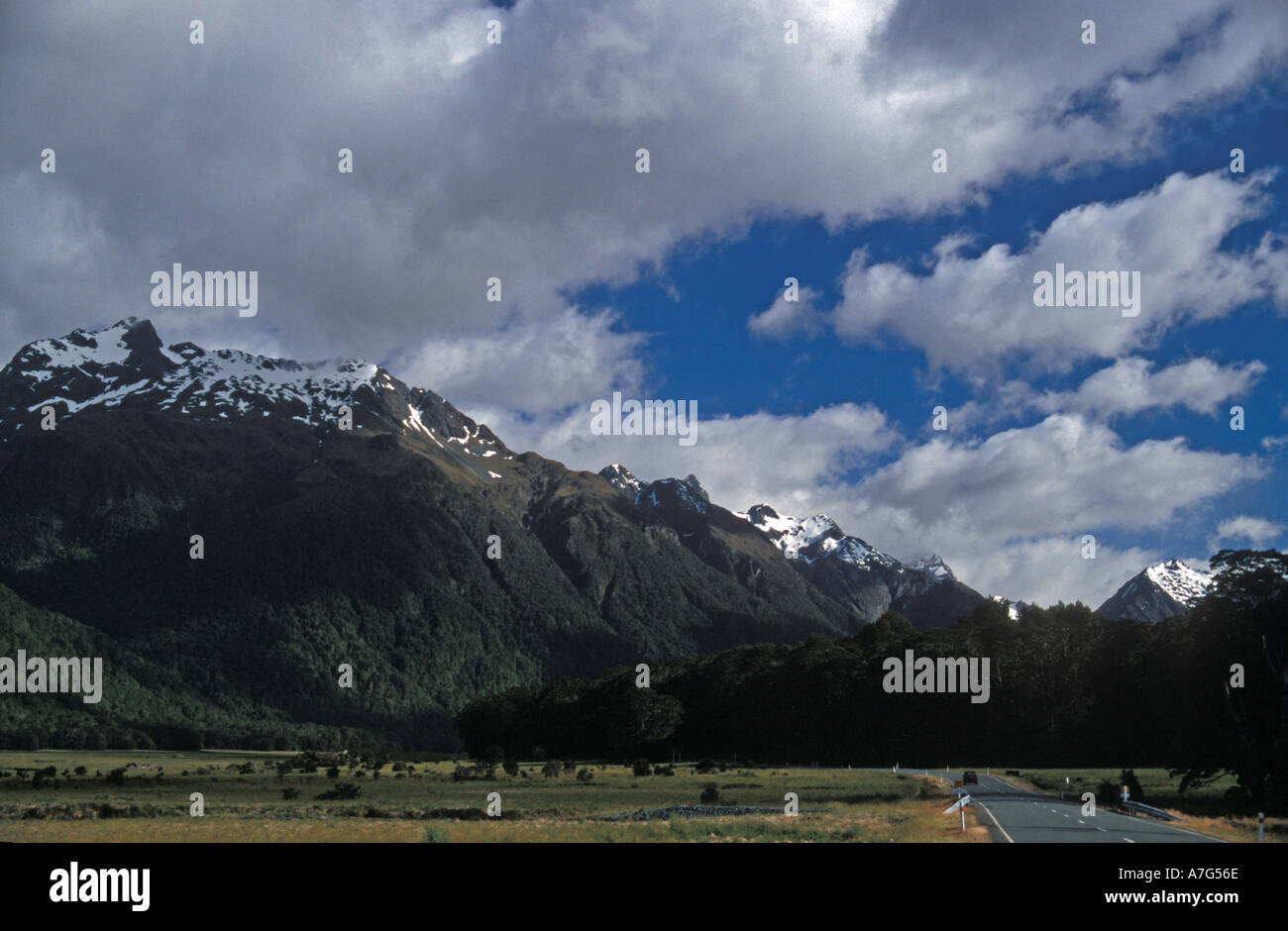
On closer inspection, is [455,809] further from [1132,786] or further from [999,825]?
[1132,786]

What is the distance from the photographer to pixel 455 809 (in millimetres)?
54812

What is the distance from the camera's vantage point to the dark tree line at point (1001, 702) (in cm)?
6116

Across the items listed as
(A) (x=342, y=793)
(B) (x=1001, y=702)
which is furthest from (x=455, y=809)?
(B) (x=1001, y=702)

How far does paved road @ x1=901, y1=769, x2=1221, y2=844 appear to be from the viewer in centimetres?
3177

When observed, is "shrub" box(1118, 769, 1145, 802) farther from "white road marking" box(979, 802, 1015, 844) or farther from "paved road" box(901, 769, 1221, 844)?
"white road marking" box(979, 802, 1015, 844)

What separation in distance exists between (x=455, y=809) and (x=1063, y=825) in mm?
31851

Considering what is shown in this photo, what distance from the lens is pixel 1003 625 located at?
140m

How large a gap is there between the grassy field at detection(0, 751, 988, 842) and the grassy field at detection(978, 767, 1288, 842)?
872cm

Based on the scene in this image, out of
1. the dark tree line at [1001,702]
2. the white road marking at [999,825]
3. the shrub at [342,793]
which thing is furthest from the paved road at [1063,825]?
the shrub at [342,793]

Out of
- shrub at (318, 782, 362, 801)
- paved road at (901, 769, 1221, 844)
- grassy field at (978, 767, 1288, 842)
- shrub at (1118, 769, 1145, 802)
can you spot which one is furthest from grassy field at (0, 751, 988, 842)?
shrub at (1118, 769, 1145, 802)

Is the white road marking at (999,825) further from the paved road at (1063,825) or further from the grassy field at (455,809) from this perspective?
the grassy field at (455,809)

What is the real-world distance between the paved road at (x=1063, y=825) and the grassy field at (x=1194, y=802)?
1799 mm
